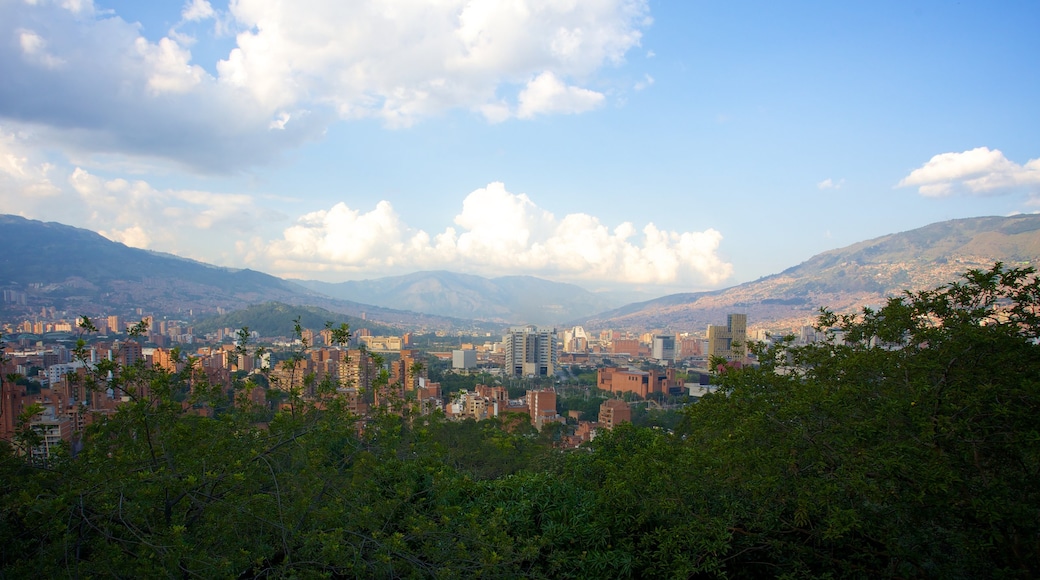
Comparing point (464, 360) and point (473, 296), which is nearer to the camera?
point (464, 360)

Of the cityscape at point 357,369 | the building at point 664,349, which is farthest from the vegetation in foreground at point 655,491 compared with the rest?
the building at point 664,349

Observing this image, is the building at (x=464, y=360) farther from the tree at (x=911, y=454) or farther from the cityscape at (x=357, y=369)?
the tree at (x=911, y=454)

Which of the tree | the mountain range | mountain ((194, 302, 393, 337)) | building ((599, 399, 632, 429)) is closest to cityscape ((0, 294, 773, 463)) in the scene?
building ((599, 399, 632, 429))

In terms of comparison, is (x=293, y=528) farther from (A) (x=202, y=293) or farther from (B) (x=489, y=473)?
(A) (x=202, y=293)

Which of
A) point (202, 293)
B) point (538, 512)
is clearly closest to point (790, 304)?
point (202, 293)

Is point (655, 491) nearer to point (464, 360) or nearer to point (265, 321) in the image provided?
point (464, 360)

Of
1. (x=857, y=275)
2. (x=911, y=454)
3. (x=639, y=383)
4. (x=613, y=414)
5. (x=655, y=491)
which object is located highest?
(x=857, y=275)

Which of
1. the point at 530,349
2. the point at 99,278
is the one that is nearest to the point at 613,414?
the point at 530,349
